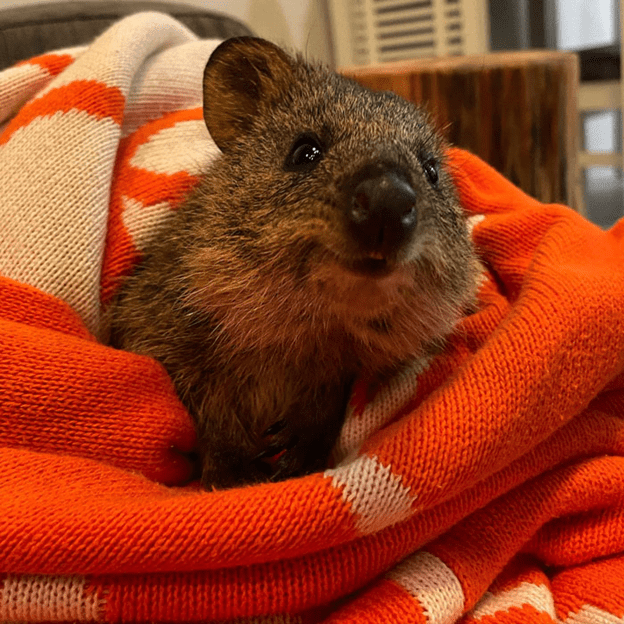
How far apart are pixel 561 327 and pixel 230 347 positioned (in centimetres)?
63

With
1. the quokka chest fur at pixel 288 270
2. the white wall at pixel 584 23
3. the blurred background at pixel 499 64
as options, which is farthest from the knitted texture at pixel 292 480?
the white wall at pixel 584 23

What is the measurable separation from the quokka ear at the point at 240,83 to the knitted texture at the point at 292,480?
218 millimetres

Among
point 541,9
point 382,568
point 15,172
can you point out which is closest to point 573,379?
point 382,568

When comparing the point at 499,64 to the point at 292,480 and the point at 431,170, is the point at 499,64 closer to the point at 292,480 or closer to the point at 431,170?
the point at 431,170

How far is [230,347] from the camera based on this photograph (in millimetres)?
1353

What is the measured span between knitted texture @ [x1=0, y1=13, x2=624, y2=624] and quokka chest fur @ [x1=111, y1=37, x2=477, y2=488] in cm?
8

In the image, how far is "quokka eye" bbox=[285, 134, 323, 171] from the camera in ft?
4.08

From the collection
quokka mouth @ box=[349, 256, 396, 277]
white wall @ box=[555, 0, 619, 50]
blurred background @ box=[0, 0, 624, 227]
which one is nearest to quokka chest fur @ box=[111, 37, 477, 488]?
quokka mouth @ box=[349, 256, 396, 277]

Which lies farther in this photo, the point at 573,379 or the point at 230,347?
the point at 230,347

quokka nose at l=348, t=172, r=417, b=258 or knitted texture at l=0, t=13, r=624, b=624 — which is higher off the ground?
quokka nose at l=348, t=172, r=417, b=258

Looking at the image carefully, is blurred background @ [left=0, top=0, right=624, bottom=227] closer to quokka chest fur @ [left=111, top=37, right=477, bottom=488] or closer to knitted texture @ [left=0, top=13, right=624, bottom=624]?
quokka chest fur @ [left=111, top=37, right=477, bottom=488]

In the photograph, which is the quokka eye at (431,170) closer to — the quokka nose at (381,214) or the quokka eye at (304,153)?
the quokka eye at (304,153)

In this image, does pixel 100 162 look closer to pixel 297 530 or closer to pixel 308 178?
pixel 308 178

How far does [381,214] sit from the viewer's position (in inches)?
36.9
